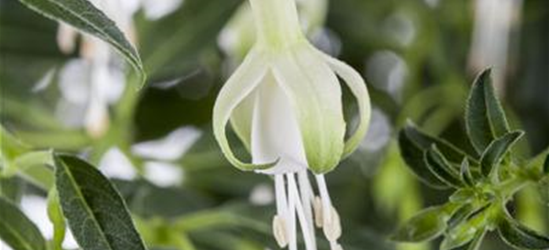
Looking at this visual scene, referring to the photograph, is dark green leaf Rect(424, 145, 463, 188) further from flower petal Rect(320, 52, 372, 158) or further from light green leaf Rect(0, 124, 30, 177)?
light green leaf Rect(0, 124, 30, 177)

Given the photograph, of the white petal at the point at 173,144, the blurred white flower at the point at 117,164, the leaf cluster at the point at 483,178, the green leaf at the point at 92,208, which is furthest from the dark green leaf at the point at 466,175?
the white petal at the point at 173,144

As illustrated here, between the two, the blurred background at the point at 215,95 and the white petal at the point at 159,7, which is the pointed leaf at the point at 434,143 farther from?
the white petal at the point at 159,7

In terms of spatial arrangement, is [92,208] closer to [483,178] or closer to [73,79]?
[483,178]

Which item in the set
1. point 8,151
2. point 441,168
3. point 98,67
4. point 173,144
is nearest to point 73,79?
point 173,144

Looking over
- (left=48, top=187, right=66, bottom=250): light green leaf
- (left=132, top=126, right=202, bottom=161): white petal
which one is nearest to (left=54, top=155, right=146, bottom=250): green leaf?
(left=48, top=187, right=66, bottom=250): light green leaf

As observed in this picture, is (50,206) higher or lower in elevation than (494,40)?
lower

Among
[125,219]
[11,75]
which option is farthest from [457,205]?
[11,75]

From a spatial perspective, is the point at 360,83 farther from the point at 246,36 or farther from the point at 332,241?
the point at 246,36
